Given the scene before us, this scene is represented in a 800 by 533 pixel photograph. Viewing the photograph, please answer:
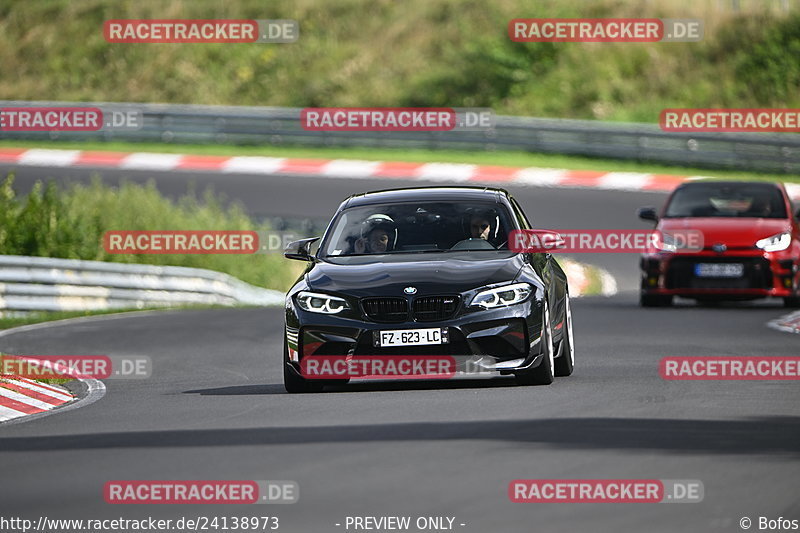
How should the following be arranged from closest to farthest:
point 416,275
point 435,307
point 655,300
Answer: point 435,307 < point 416,275 < point 655,300

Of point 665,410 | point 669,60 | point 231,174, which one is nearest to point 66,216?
point 231,174

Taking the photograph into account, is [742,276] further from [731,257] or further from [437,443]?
[437,443]

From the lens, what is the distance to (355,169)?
34.8 meters

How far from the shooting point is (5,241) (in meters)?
24.8

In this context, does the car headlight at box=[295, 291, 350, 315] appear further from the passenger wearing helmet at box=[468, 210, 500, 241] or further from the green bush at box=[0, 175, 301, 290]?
the green bush at box=[0, 175, 301, 290]

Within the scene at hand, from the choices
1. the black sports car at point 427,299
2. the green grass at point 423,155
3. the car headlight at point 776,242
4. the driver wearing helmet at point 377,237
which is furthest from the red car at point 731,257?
the green grass at point 423,155

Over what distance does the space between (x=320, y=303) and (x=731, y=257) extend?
9104 millimetres

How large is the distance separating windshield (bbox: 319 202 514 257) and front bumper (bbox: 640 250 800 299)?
746 centimetres

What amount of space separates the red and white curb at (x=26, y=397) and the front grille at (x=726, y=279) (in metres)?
8.86

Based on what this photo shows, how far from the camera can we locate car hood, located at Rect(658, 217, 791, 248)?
64.6ft

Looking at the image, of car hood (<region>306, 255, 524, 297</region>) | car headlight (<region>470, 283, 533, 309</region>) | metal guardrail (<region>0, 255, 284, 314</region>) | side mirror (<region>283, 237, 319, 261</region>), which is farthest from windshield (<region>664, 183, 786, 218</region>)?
car headlight (<region>470, 283, 533, 309</region>)

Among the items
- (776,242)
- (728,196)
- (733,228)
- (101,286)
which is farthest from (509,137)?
(776,242)

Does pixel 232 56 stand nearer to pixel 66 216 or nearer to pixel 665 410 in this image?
pixel 66 216

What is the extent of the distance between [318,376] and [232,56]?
36713 millimetres
